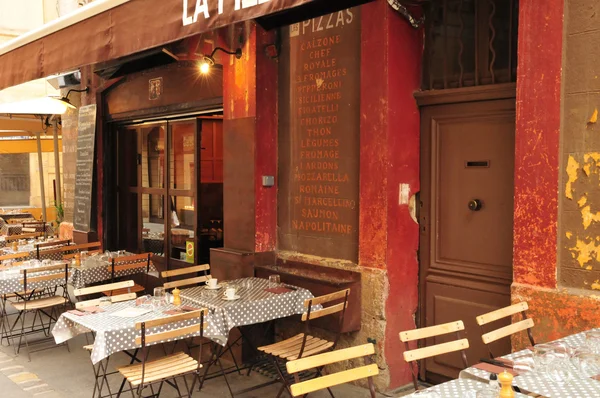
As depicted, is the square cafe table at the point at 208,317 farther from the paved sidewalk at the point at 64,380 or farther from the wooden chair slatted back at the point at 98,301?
the paved sidewalk at the point at 64,380

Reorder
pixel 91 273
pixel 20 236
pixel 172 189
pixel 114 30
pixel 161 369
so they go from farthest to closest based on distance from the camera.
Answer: pixel 20 236 < pixel 172 189 < pixel 91 273 < pixel 114 30 < pixel 161 369

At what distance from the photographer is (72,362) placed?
6.73 meters

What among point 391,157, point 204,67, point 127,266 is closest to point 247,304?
point 391,157

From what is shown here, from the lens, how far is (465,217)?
222 inches

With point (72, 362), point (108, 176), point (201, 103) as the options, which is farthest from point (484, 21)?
point (108, 176)

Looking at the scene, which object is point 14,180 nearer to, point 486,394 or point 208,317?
point 208,317

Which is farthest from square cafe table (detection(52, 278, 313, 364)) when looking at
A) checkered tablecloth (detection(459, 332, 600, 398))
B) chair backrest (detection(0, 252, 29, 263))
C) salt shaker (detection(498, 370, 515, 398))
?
chair backrest (detection(0, 252, 29, 263))

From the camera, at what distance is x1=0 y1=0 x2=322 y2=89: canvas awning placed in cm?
409

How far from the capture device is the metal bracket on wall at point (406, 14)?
560 cm

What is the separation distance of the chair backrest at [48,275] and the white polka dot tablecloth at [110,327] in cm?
185

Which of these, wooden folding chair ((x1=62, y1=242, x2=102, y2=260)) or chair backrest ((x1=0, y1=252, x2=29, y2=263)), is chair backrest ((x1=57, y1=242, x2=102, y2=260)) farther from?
chair backrest ((x1=0, y1=252, x2=29, y2=263))

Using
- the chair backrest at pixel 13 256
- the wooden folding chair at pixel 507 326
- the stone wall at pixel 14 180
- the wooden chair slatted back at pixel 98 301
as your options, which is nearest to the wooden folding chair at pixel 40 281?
the chair backrest at pixel 13 256

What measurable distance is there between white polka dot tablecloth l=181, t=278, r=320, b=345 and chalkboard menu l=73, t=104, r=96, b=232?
513 centimetres

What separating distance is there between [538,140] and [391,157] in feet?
4.98
